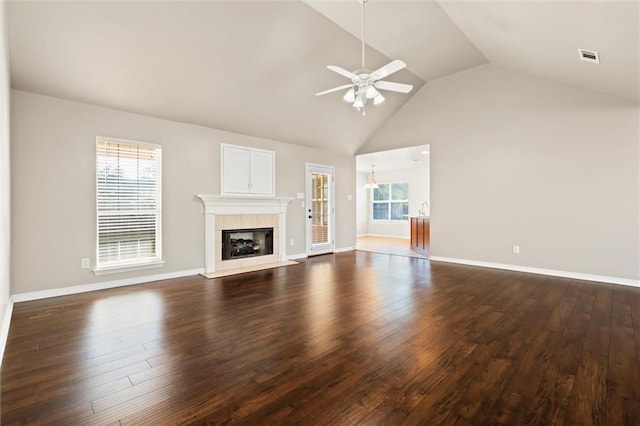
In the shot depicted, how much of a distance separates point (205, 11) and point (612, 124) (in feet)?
19.2

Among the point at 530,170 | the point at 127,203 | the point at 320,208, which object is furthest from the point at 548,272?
the point at 127,203

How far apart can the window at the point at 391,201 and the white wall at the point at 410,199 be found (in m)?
0.17

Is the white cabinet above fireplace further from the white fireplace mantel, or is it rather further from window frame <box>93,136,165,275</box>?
window frame <box>93,136,165,275</box>

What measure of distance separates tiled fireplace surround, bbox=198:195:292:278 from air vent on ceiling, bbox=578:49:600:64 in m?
5.01

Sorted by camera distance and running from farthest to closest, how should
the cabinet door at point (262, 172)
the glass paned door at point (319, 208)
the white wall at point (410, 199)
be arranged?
the white wall at point (410, 199) < the glass paned door at point (319, 208) < the cabinet door at point (262, 172)

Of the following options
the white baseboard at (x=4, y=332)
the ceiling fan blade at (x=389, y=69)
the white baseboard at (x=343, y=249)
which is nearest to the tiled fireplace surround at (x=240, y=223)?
the white baseboard at (x=343, y=249)

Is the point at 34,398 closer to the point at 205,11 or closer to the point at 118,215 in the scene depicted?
the point at 118,215

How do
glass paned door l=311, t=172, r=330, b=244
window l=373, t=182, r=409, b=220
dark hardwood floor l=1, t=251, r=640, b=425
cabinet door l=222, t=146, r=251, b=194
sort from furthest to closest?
window l=373, t=182, r=409, b=220
glass paned door l=311, t=172, r=330, b=244
cabinet door l=222, t=146, r=251, b=194
dark hardwood floor l=1, t=251, r=640, b=425

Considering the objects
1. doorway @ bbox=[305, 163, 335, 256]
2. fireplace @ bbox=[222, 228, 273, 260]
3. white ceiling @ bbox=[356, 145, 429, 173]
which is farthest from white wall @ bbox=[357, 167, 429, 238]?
fireplace @ bbox=[222, 228, 273, 260]

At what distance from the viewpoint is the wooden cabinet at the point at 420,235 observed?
7336mm

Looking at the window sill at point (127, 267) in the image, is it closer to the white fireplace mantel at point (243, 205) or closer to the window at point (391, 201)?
the white fireplace mantel at point (243, 205)

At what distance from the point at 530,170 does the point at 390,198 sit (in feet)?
20.4

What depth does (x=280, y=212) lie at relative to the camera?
6.45 meters

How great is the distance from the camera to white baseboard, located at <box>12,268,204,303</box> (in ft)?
12.5
